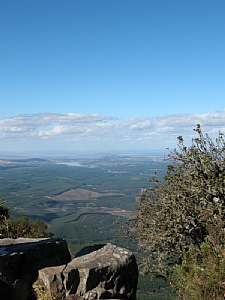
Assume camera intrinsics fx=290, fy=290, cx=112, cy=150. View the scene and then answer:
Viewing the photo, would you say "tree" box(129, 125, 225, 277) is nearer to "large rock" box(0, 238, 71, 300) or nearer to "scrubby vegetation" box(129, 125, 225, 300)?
"scrubby vegetation" box(129, 125, 225, 300)

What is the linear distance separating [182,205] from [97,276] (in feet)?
22.0

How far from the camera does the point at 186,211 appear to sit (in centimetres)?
1529

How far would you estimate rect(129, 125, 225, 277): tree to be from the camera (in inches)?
588

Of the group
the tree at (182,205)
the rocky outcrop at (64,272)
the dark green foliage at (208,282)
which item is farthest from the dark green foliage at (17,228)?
the dark green foliage at (208,282)

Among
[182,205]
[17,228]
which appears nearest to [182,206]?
[182,205]

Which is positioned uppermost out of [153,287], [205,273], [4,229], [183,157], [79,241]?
[183,157]

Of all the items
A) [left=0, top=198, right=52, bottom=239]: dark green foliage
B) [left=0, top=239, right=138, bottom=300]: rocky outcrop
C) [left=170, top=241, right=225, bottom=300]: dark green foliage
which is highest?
[left=170, top=241, right=225, bottom=300]: dark green foliage

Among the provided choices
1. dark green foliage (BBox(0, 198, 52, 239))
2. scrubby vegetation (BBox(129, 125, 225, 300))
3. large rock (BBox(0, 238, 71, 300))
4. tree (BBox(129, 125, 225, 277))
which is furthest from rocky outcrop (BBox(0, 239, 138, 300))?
dark green foliage (BBox(0, 198, 52, 239))

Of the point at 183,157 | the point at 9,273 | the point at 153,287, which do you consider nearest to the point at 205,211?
the point at 183,157

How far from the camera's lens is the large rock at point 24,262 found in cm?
998

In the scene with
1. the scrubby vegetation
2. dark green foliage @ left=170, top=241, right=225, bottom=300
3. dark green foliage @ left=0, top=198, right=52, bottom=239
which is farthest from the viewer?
dark green foliage @ left=0, top=198, right=52, bottom=239

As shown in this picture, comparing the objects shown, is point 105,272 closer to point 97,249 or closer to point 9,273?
point 97,249

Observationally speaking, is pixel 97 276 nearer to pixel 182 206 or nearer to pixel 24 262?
pixel 24 262

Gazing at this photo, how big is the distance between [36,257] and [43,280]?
44.0 inches
